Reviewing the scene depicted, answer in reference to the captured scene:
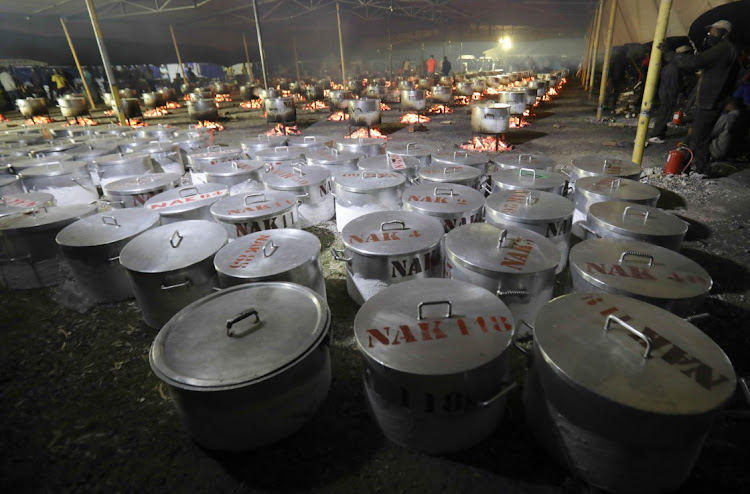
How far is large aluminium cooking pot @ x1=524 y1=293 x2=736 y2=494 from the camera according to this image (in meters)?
1.59

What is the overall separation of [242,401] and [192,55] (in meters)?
35.6

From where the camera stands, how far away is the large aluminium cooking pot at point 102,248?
3.46 m

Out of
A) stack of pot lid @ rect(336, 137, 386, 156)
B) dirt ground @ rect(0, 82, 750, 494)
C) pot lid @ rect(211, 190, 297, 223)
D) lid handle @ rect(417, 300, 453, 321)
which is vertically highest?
stack of pot lid @ rect(336, 137, 386, 156)

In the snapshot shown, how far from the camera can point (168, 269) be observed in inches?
118

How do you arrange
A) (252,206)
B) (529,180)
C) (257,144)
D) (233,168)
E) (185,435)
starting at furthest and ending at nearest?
(257,144), (233,168), (529,180), (252,206), (185,435)

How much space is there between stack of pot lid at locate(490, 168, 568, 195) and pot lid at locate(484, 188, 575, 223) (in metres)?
0.25

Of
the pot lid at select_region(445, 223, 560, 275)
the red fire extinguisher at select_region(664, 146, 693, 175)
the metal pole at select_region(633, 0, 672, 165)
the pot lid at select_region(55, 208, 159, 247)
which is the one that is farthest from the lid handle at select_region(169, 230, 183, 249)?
the red fire extinguisher at select_region(664, 146, 693, 175)

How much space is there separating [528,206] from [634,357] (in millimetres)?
2066

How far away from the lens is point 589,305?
2154 mm

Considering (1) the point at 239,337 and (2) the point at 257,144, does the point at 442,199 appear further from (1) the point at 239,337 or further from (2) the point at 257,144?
(2) the point at 257,144

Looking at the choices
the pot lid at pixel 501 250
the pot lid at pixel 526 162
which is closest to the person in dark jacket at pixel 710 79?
the pot lid at pixel 526 162

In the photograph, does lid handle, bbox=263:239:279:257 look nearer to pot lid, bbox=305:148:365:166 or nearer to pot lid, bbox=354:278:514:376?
pot lid, bbox=354:278:514:376

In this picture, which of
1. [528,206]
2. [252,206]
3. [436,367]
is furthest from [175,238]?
[528,206]

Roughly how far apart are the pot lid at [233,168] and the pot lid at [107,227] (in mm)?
1392
